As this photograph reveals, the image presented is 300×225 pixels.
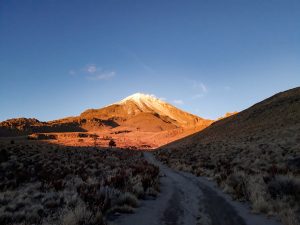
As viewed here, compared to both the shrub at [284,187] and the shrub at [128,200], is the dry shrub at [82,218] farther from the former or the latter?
the shrub at [284,187]

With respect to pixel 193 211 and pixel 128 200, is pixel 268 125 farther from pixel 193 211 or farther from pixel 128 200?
pixel 128 200

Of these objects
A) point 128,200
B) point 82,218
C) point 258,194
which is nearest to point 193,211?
point 128,200

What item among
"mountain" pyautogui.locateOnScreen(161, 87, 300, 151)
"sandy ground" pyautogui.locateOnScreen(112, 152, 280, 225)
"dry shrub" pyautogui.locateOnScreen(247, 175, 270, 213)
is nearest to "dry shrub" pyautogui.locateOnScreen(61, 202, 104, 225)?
"sandy ground" pyautogui.locateOnScreen(112, 152, 280, 225)

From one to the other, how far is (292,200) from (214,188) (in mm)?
5569

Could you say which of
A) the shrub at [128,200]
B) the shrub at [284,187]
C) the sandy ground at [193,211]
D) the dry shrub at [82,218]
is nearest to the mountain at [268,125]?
the shrub at [284,187]

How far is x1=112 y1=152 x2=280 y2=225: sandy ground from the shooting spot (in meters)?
8.77

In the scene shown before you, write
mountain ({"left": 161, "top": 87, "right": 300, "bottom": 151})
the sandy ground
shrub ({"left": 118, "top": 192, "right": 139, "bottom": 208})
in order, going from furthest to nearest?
mountain ({"left": 161, "top": 87, "right": 300, "bottom": 151}), shrub ({"left": 118, "top": 192, "right": 139, "bottom": 208}), the sandy ground

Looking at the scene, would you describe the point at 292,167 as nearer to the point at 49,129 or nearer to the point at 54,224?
the point at 54,224

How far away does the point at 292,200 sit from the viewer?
32.6ft

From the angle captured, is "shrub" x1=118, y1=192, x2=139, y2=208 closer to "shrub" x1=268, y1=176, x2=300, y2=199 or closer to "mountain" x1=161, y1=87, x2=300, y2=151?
"shrub" x1=268, y1=176, x2=300, y2=199

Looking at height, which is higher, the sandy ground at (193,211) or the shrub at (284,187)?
the shrub at (284,187)

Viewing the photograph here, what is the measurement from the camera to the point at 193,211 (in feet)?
33.6

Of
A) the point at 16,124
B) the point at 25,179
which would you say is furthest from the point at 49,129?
the point at 25,179

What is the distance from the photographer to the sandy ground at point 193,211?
8771mm
